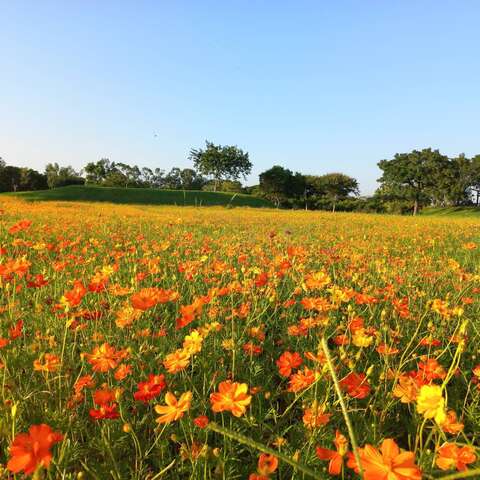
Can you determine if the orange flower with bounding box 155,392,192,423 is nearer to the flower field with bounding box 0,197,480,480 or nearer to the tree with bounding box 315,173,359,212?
the flower field with bounding box 0,197,480,480

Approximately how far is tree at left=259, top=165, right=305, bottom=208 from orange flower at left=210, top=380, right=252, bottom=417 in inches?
2098

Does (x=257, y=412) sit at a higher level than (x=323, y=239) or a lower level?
lower

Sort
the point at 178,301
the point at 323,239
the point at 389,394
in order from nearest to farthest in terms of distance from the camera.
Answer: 1. the point at 389,394
2. the point at 178,301
3. the point at 323,239

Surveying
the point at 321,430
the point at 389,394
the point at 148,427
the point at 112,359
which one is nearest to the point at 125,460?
the point at 148,427

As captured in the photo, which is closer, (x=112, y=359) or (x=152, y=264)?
(x=112, y=359)

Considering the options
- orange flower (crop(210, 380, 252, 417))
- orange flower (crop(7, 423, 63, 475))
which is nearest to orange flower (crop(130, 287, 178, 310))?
orange flower (crop(210, 380, 252, 417))


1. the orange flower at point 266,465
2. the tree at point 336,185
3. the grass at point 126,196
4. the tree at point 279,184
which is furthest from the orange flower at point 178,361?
the tree at point 336,185

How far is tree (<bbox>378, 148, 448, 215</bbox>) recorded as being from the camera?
45.8m

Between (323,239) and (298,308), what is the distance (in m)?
4.00

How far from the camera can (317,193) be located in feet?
208

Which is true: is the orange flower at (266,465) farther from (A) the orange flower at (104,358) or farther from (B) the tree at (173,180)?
(B) the tree at (173,180)

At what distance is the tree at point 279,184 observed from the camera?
54781mm

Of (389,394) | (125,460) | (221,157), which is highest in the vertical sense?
(221,157)

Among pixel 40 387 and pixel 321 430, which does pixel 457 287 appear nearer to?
pixel 321 430
